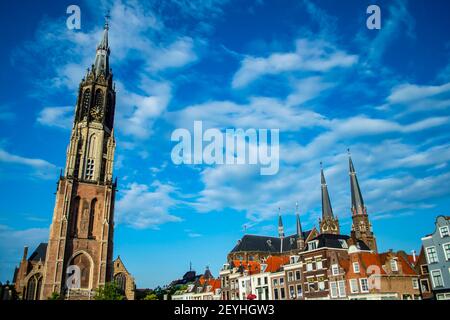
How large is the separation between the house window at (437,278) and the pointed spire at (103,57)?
67001 millimetres

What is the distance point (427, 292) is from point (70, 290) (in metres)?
51.4

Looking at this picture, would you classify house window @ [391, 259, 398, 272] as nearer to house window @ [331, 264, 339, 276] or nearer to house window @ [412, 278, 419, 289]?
house window @ [412, 278, 419, 289]

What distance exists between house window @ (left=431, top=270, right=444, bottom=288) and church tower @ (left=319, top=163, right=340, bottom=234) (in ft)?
166

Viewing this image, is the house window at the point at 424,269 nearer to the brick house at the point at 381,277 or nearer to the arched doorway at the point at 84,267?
the brick house at the point at 381,277

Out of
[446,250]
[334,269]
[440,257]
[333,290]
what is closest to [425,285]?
[440,257]

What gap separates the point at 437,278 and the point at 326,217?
180ft

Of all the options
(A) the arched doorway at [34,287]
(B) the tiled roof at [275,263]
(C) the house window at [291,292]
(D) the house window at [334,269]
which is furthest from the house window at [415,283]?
(A) the arched doorway at [34,287]

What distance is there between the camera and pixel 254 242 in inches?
3457

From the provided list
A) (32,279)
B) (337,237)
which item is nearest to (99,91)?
(32,279)

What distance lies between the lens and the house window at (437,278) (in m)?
39.0

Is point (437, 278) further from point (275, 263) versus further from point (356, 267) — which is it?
point (275, 263)

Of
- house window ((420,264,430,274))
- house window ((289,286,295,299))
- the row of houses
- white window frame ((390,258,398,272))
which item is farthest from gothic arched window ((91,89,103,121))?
house window ((420,264,430,274))

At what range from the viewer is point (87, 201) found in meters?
59.9
